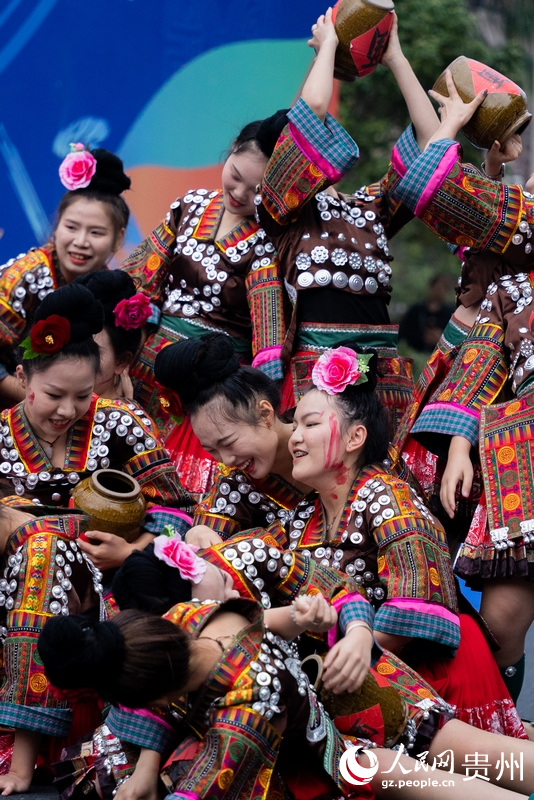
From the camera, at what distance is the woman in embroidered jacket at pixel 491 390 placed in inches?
107

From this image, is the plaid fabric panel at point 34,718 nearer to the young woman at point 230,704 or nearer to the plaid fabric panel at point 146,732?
the young woman at point 230,704

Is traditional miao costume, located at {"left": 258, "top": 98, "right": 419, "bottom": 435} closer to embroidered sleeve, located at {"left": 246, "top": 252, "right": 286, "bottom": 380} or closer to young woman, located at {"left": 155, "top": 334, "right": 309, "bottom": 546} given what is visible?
embroidered sleeve, located at {"left": 246, "top": 252, "right": 286, "bottom": 380}

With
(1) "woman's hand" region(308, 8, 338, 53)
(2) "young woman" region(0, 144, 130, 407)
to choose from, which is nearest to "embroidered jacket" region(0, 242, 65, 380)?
(2) "young woman" region(0, 144, 130, 407)

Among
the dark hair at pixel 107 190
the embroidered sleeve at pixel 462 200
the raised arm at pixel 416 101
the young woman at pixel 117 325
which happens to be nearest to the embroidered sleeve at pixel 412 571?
the embroidered sleeve at pixel 462 200

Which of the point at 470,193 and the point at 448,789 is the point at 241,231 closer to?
the point at 470,193

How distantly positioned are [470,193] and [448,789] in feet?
4.96

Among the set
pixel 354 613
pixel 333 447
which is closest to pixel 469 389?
pixel 333 447

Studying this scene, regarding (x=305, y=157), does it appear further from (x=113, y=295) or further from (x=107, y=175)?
(x=107, y=175)

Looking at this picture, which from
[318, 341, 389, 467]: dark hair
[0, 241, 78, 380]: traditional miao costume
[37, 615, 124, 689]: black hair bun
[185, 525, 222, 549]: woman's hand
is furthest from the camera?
[0, 241, 78, 380]: traditional miao costume

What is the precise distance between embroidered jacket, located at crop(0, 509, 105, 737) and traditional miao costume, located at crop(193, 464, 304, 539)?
14.2 inches

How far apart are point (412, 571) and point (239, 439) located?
0.57m

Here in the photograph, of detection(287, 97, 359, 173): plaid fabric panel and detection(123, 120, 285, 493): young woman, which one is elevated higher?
detection(287, 97, 359, 173): plaid fabric panel

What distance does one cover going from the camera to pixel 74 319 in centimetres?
293

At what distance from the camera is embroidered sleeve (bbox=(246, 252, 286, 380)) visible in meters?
3.27
